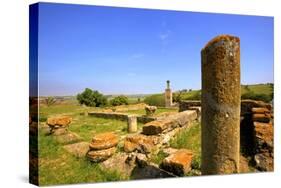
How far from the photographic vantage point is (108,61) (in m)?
11.1

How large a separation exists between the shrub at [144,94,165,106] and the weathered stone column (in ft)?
2.78

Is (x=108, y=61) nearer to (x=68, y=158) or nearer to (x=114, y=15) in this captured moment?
(x=114, y=15)

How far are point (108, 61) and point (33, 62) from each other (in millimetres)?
1386

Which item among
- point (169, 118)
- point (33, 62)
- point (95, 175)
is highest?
point (33, 62)

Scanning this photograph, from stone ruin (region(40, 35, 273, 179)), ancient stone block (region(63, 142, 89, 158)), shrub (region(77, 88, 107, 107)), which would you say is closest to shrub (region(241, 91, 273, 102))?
stone ruin (region(40, 35, 273, 179))

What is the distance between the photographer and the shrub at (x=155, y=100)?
11625mm

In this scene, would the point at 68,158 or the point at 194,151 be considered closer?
the point at 68,158

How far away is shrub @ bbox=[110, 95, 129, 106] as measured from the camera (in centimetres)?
1128

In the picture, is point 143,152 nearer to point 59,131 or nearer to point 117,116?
point 117,116

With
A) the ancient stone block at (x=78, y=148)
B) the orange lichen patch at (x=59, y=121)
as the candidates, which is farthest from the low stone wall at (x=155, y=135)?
the orange lichen patch at (x=59, y=121)

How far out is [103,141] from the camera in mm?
11047

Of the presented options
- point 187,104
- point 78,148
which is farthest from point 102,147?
point 187,104

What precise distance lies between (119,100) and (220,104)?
192cm

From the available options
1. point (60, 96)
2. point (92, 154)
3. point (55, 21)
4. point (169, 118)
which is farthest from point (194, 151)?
point (55, 21)
